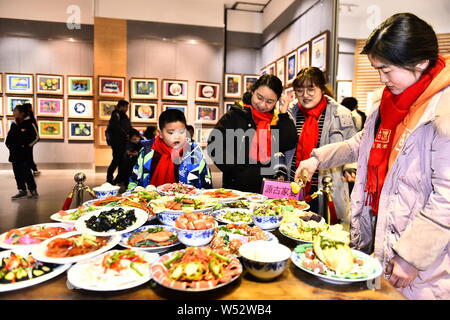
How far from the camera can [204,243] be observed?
1283mm

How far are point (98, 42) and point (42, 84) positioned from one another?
Answer: 1.96 metres

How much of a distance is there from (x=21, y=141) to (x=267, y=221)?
6.07m

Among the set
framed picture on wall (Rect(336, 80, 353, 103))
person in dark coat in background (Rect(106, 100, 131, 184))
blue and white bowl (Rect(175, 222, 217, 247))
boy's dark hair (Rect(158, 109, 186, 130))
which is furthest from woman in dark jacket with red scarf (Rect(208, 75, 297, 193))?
person in dark coat in background (Rect(106, 100, 131, 184))

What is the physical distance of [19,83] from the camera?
850cm

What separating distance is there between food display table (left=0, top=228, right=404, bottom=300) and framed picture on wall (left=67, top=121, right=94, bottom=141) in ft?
27.4

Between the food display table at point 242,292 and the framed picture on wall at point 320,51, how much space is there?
4810 millimetres

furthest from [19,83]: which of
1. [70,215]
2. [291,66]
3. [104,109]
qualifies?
[70,215]

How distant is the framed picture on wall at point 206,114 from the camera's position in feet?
29.7

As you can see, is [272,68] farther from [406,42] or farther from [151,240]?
[151,240]

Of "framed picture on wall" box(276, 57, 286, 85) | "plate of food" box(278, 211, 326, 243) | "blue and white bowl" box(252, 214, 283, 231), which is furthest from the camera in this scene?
"framed picture on wall" box(276, 57, 286, 85)

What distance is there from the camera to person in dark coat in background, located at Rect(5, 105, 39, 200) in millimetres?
6016

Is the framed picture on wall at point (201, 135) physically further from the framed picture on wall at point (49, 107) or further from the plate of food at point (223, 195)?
the plate of food at point (223, 195)

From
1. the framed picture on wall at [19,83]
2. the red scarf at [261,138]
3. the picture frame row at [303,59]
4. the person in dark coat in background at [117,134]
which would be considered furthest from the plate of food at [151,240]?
the framed picture on wall at [19,83]

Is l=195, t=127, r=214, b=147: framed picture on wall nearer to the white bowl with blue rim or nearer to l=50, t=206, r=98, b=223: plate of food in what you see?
l=50, t=206, r=98, b=223: plate of food
